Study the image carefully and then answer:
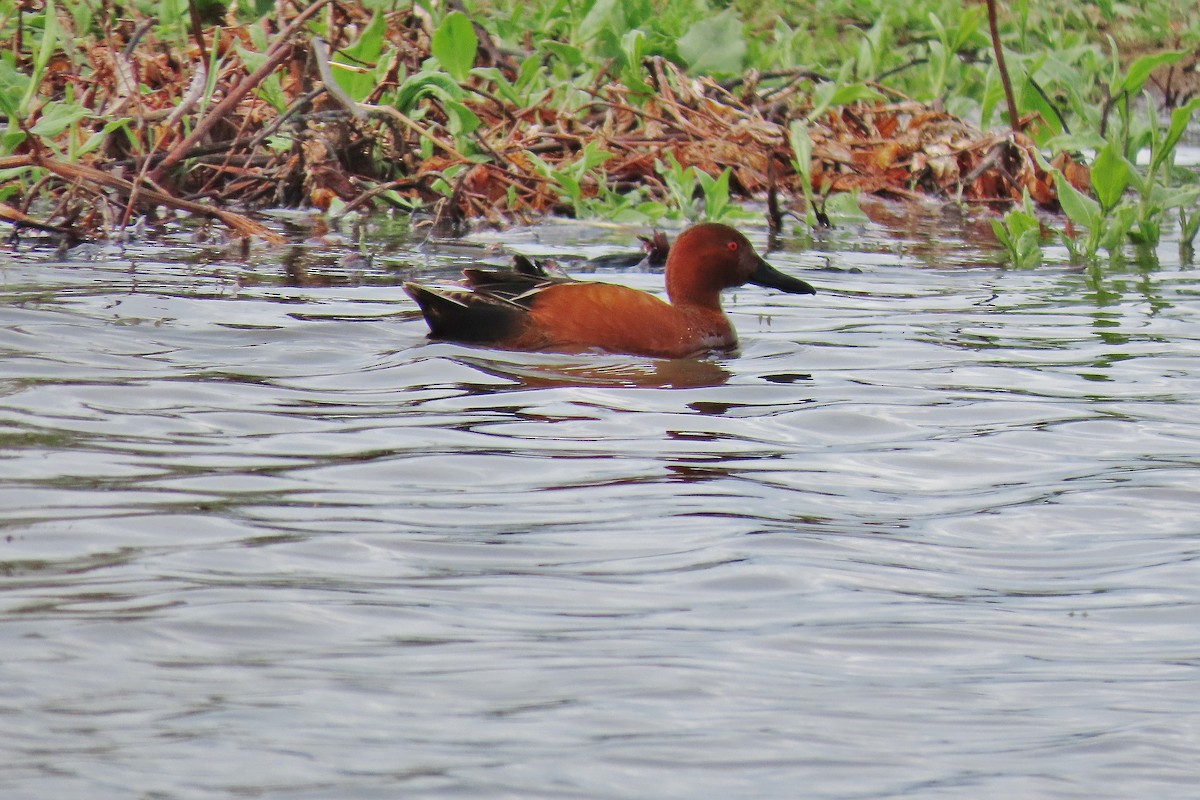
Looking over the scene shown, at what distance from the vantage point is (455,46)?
9602 millimetres

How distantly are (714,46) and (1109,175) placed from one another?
13.6ft

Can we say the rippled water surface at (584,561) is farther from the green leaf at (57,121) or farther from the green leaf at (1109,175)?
the green leaf at (1109,175)

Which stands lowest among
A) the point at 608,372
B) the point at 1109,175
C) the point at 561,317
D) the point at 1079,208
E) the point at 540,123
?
the point at 608,372


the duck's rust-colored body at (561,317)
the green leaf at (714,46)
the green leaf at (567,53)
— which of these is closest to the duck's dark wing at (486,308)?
the duck's rust-colored body at (561,317)

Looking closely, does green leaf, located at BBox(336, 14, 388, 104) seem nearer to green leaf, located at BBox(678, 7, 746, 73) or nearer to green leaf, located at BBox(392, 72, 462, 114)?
green leaf, located at BBox(392, 72, 462, 114)

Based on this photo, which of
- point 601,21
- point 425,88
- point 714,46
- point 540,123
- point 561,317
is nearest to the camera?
point 561,317

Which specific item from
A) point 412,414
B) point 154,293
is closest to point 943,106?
point 154,293

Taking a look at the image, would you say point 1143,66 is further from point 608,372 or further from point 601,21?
point 601,21

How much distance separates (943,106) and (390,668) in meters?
9.88

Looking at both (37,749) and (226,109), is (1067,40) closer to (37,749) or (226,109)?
(226,109)

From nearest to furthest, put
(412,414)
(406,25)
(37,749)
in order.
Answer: (37,749) < (412,414) < (406,25)

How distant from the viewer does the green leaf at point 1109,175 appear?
815cm

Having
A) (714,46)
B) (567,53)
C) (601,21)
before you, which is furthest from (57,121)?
(714,46)

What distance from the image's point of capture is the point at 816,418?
5645mm
